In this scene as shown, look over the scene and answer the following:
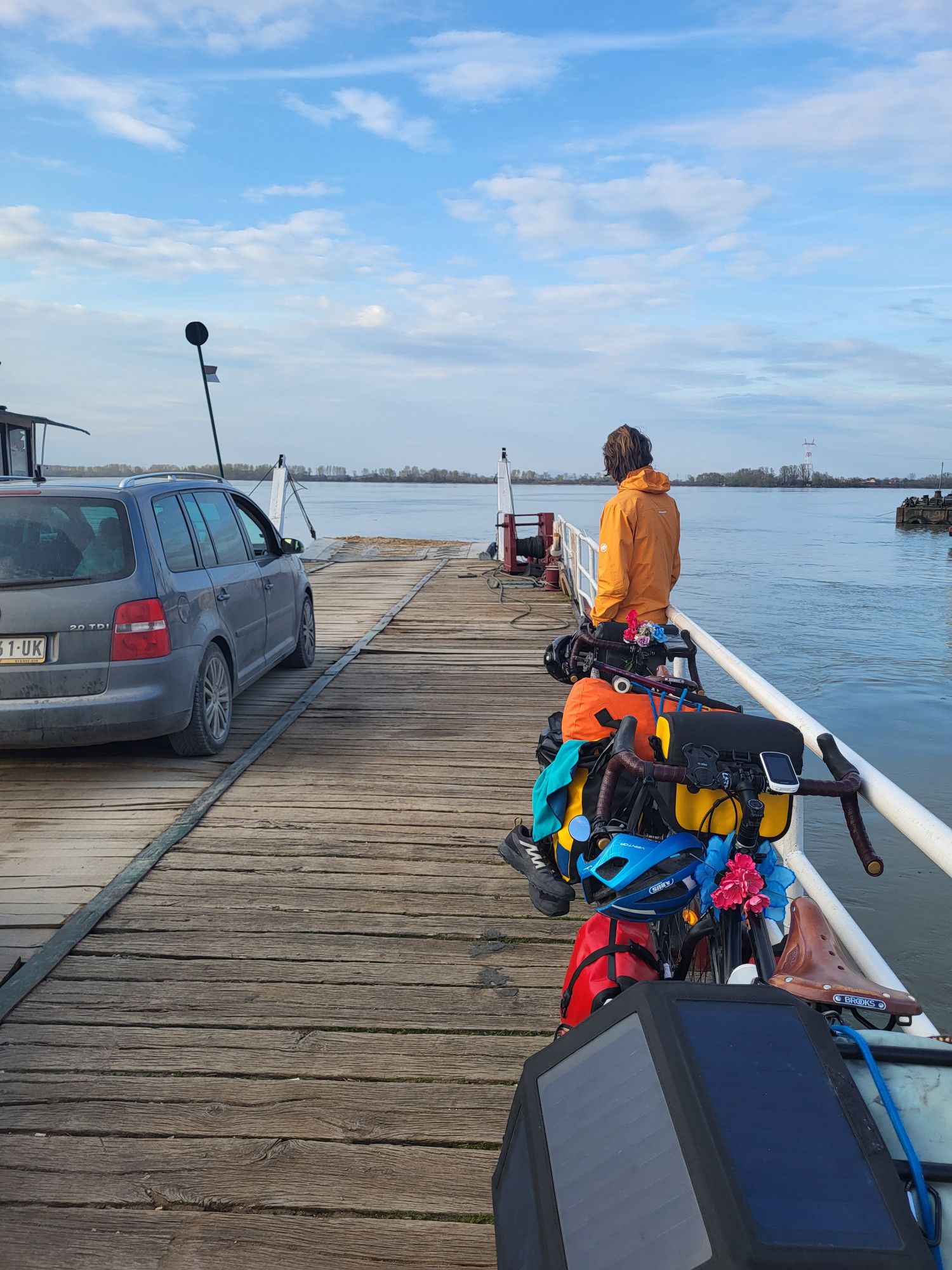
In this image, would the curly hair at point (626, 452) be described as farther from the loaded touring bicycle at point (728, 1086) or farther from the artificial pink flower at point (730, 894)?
the artificial pink flower at point (730, 894)

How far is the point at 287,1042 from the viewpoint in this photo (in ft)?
8.95

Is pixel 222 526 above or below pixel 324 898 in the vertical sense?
above

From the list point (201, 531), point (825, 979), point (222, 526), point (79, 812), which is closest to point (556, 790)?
point (825, 979)

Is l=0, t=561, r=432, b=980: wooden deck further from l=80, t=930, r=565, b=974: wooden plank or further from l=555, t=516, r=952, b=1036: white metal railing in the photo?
l=555, t=516, r=952, b=1036: white metal railing

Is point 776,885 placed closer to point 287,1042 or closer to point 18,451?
point 287,1042

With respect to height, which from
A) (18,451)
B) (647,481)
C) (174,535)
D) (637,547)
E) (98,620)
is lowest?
(98,620)

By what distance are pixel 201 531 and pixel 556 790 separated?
4130mm

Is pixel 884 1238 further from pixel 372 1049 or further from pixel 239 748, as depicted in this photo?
pixel 239 748

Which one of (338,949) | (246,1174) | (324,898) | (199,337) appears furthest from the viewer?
(199,337)

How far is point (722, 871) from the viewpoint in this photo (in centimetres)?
208

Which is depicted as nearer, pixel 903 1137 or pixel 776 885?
pixel 903 1137

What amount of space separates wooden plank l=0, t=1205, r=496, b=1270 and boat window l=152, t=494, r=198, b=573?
3.73 m

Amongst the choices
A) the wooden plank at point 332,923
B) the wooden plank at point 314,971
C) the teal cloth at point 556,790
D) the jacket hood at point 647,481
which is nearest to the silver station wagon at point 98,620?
the wooden plank at point 332,923

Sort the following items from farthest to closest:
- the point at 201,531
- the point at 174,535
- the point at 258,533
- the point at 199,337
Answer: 1. the point at 199,337
2. the point at 258,533
3. the point at 201,531
4. the point at 174,535
